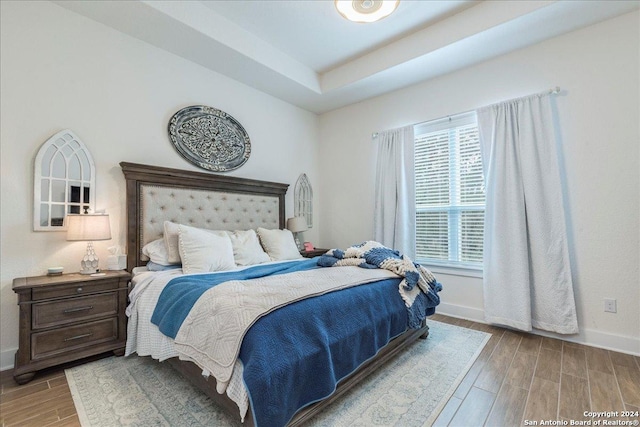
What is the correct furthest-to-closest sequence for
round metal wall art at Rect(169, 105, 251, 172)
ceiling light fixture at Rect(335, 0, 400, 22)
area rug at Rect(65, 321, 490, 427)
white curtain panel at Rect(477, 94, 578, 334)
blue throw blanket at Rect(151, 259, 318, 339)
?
round metal wall art at Rect(169, 105, 251, 172), white curtain panel at Rect(477, 94, 578, 334), ceiling light fixture at Rect(335, 0, 400, 22), blue throw blanket at Rect(151, 259, 318, 339), area rug at Rect(65, 321, 490, 427)

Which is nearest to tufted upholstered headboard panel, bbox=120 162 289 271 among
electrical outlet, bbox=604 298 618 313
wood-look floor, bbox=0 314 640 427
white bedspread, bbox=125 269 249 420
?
white bedspread, bbox=125 269 249 420

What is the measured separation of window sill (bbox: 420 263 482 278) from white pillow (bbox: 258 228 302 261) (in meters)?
1.68

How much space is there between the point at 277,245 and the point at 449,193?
2.11 m

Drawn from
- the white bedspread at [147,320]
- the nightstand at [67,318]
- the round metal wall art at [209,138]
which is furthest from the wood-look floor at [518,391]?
the round metal wall art at [209,138]

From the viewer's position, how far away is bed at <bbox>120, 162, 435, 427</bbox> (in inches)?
60.4

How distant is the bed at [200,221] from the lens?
1.53 m

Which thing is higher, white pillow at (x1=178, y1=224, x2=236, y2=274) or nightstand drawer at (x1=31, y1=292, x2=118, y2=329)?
white pillow at (x1=178, y1=224, x2=236, y2=274)

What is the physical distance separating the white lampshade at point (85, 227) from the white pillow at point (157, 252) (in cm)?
36

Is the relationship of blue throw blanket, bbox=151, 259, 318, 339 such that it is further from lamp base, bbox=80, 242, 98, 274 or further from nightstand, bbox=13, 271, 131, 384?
lamp base, bbox=80, 242, 98, 274

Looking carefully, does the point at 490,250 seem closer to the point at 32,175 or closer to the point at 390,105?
the point at 390,105

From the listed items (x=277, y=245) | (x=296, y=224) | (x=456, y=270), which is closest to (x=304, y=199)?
(x=296, y=224)

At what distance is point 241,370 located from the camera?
1.23 meters

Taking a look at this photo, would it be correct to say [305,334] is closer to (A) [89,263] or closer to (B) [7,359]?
(A) [89,263]

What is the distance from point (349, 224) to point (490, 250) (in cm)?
188
